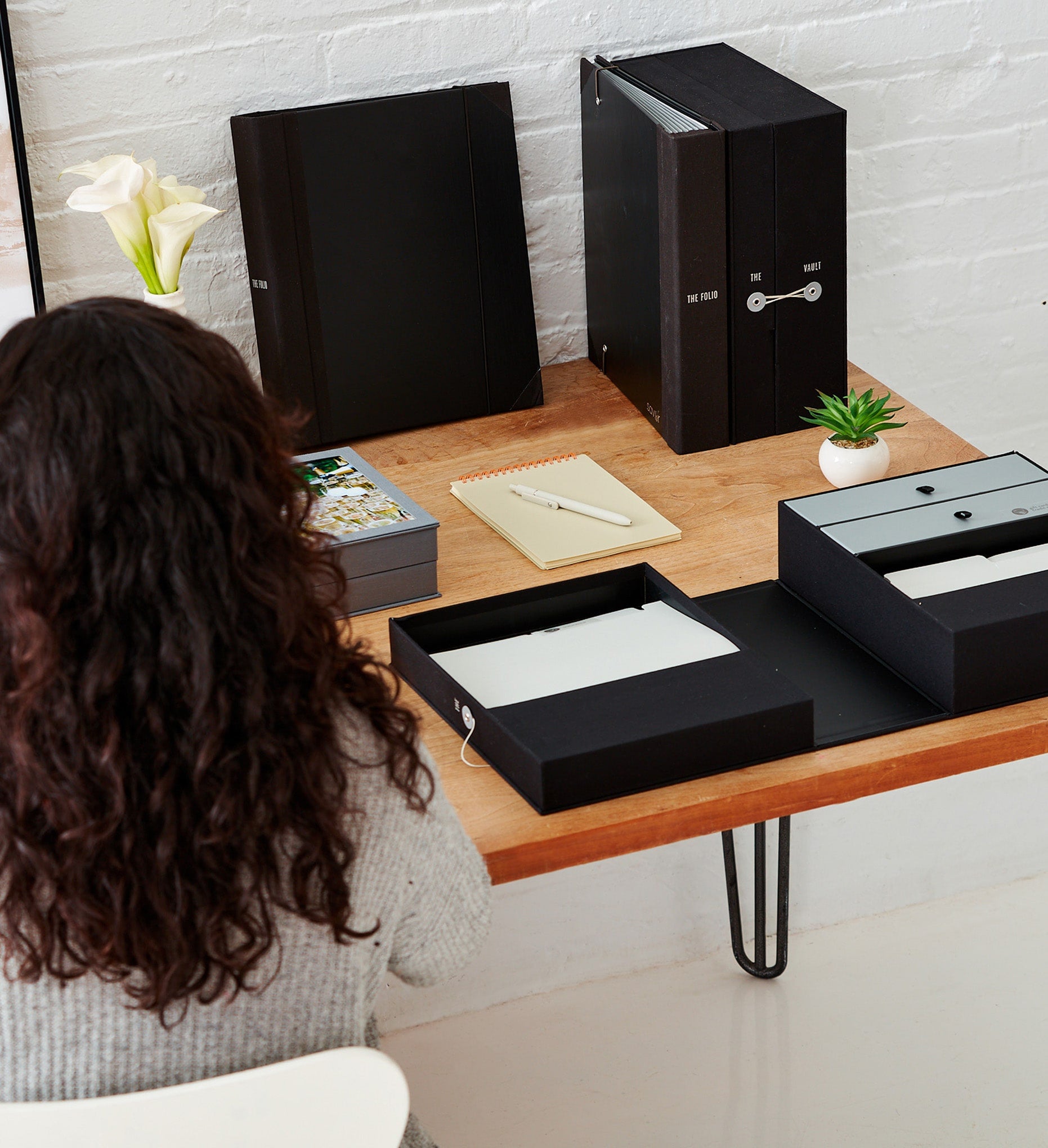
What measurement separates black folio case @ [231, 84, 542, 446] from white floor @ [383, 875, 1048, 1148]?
0.84 metres

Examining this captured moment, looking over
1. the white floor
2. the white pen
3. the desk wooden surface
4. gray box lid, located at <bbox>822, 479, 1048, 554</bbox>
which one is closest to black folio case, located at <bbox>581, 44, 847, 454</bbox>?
the desk wooden surface

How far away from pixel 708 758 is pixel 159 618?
45 centimetres

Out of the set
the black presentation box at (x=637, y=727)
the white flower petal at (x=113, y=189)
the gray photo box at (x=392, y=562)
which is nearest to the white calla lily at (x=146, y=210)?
the white flower petal at (x=113, y=189)

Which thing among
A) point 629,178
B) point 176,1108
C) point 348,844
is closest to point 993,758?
point 348,844

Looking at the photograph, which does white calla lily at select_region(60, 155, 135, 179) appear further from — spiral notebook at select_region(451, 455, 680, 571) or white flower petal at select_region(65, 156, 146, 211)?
spiral notebook at select_region(451, 455, 680, 571)

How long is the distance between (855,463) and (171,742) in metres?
0.84

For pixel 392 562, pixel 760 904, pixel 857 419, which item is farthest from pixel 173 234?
pixel 760 904

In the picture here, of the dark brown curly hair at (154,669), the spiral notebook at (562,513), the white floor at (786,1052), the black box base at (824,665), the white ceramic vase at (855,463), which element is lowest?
the white floor at (786,1052)

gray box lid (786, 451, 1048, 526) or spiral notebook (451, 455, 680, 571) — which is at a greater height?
gray box lid (786, 451, 1048, 526)

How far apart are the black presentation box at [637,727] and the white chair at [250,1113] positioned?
0.26m

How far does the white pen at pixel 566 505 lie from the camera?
1.28 m

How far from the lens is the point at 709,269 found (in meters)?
1.35

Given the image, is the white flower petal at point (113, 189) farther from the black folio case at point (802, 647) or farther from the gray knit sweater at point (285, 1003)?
the gray knit sweater at point (285, 1003)

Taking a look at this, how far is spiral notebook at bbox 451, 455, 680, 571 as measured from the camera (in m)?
1.25
